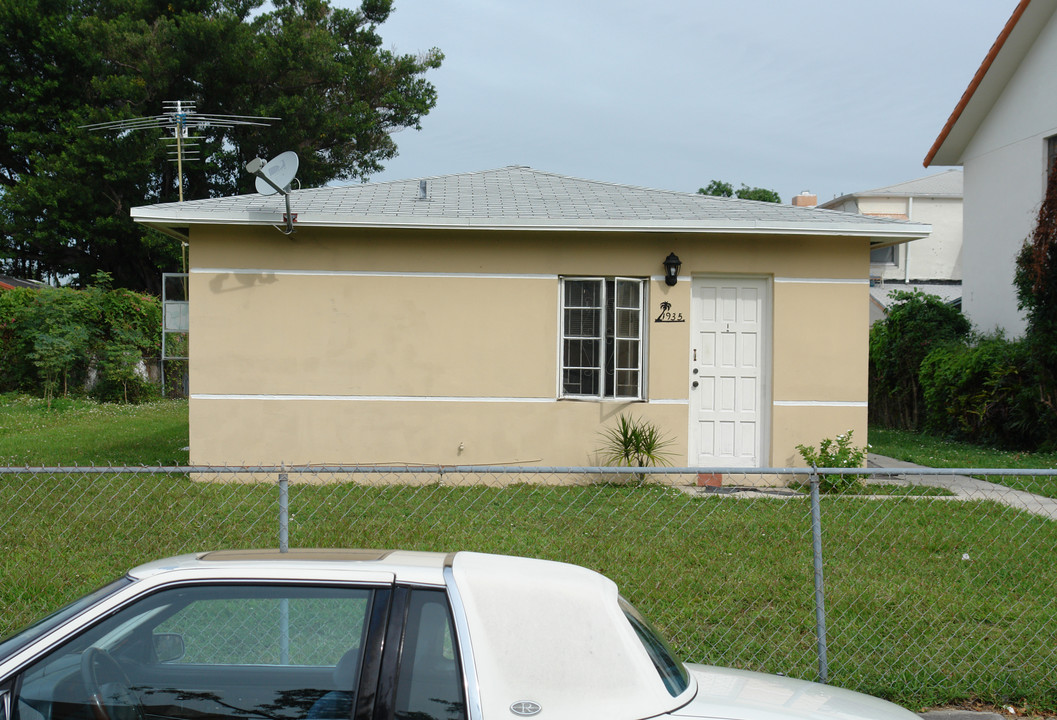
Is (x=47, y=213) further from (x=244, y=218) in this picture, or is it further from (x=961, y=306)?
(x=961, y=306)

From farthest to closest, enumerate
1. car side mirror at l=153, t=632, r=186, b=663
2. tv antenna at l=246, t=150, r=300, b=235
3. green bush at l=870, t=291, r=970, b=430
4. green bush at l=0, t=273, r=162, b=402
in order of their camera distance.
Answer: green bush at l=0, t=273, r=162, b=402, green bush at l=870, t=291, r=970, b=430, tv antenna at l=246, t=150, r=300, b=235, car side mirror at l=153, t=632, r=186, b=663

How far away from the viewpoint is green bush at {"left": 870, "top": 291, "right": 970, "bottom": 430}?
17.6 m

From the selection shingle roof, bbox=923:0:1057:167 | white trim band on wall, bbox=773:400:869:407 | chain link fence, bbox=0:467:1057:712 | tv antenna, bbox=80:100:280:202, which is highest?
tv antenna, bbox=80:100:280:202

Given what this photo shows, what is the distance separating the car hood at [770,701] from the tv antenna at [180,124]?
2610 cm

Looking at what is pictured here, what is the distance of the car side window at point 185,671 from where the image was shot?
99.3 inches

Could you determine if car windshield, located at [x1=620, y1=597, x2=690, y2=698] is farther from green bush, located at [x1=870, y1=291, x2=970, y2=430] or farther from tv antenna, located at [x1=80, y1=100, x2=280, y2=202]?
tv antenna, located at [x1=80, y1=100, x2=280, y2=202]

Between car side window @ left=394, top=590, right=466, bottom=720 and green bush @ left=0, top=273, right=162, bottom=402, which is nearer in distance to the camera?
car side window @ left=394, top=590, right=466, bottom=720

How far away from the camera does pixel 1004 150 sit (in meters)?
17.1

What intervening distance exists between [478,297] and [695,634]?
19.4 ft

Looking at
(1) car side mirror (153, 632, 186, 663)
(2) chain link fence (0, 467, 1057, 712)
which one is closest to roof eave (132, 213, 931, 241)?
(2) chain link fence (0, 467, 1057, 712)

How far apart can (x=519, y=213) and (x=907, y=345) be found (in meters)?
11.3

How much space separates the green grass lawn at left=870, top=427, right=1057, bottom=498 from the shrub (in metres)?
1.76

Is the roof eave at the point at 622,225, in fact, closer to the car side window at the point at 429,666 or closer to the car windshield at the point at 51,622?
the car windshield at the point at 51,622

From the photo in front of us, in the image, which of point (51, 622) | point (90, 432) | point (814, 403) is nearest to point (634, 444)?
point (814, 403)
